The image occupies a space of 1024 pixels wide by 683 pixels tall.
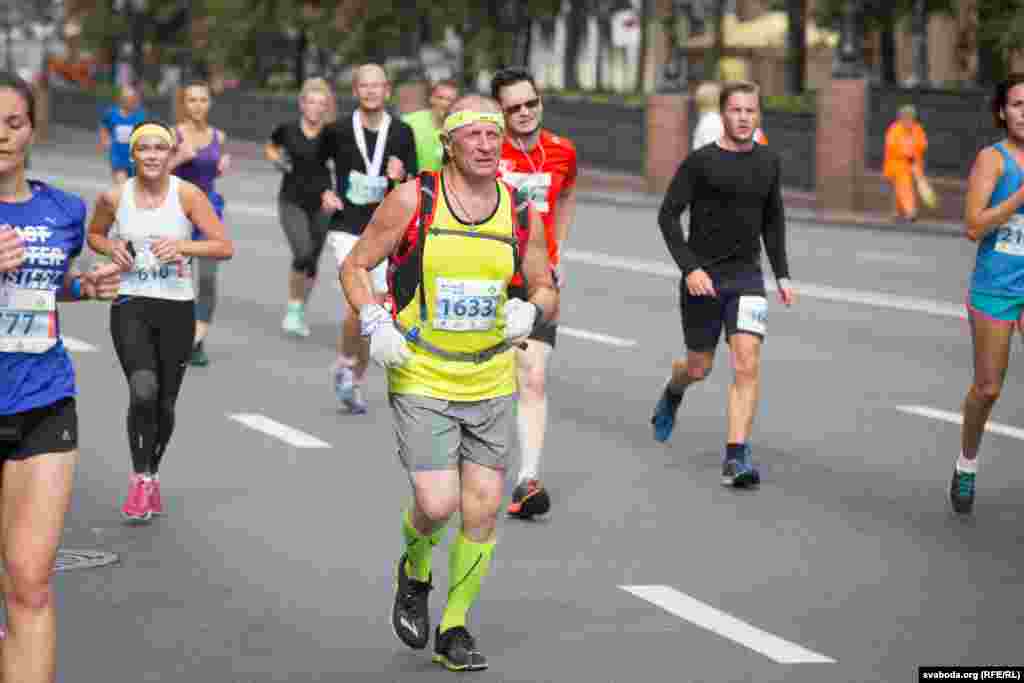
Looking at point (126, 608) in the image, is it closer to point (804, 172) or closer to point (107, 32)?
point (804, 172)

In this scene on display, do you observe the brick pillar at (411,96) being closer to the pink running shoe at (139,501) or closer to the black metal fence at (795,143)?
the black metal fence at (795,143)

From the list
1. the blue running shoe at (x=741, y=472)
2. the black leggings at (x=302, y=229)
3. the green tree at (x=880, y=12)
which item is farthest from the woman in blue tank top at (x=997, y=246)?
the green tree at (x=880, y=12)

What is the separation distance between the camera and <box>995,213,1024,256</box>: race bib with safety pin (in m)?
9.38

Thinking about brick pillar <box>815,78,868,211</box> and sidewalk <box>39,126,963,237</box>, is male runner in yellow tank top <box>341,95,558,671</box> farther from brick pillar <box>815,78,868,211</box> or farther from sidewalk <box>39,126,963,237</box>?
brick pillar <box>815,78,868,211</box>

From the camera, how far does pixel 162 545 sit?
29.5ft

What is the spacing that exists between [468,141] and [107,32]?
234 feet

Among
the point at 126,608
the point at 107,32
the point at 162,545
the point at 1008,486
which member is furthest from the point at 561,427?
the point at 107,32

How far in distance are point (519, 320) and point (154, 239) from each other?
3.42 metres

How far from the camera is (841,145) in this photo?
116 feet

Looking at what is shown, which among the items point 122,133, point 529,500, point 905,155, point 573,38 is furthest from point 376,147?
point 573,38

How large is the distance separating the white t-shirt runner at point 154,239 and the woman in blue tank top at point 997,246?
3.35 meters

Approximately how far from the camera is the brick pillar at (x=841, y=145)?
35156 millimetres

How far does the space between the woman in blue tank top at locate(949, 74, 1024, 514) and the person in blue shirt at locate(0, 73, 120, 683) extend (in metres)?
4.37

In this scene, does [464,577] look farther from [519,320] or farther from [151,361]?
[151,361]
